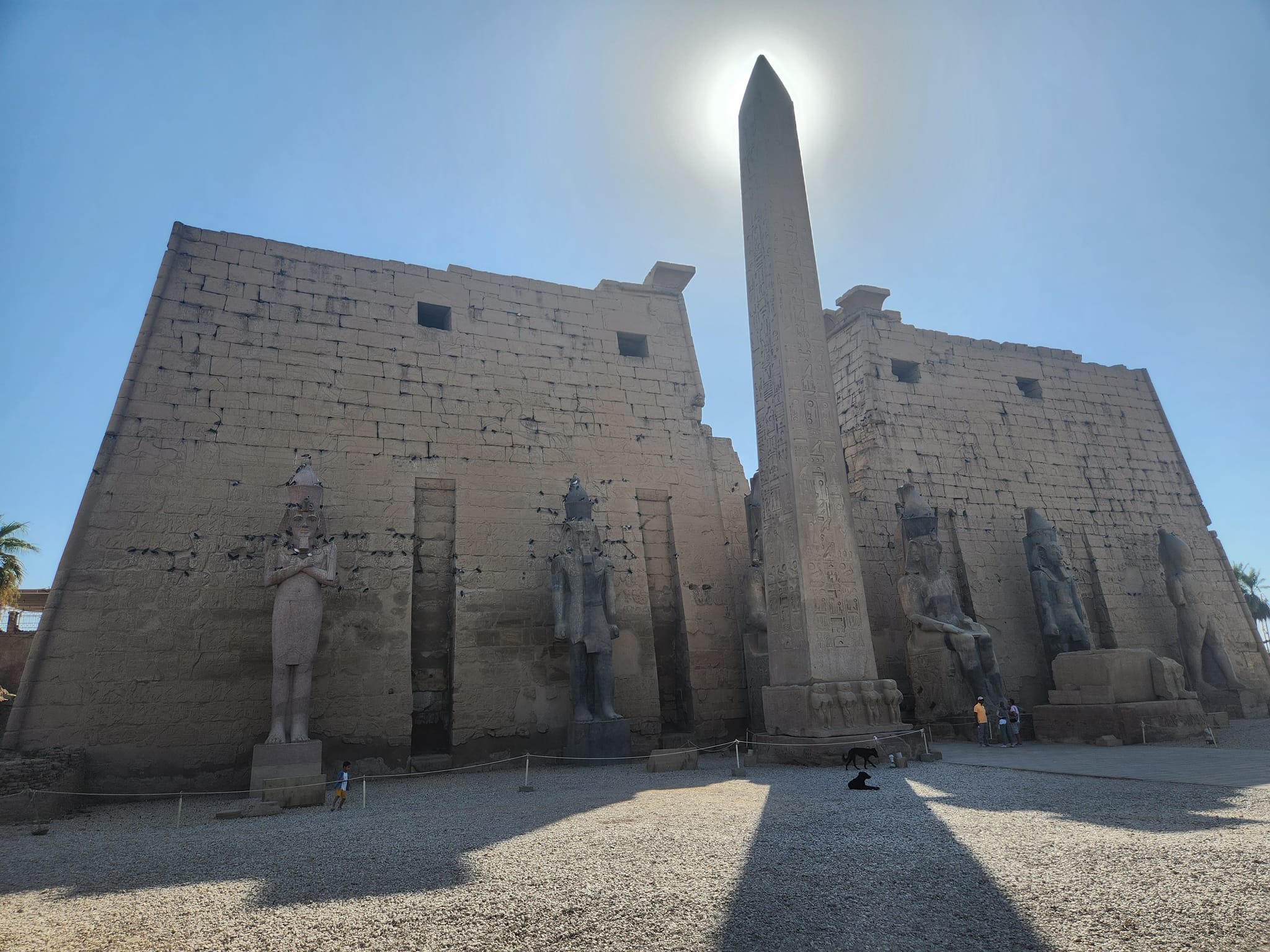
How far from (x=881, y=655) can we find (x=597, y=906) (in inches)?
305

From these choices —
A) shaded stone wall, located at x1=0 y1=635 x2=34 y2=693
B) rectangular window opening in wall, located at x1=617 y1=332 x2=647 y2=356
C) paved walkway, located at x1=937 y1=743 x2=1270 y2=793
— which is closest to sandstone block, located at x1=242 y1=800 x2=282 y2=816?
paved walkway, located at x1=937 y1=743 x2=1270 y2=793

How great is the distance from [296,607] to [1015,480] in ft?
33.4

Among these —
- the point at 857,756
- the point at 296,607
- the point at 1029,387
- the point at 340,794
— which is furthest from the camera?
the point at 1029,387

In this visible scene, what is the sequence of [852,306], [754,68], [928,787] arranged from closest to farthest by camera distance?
[928,787]
[754,68]
[852,306]

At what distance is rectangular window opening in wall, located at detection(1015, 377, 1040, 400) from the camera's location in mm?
12336

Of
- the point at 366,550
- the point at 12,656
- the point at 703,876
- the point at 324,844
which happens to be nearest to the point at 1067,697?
the point at 703,876

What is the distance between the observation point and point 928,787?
4.53m

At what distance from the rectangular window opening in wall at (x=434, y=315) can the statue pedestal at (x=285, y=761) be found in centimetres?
518

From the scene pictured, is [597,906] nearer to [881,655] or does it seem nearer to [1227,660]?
[881,655]

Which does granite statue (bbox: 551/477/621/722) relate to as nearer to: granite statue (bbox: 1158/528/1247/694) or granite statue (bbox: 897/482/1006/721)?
granite statue (bbox: 897/482/1006/721)

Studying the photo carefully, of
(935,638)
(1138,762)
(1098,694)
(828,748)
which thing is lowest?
(1138,762)

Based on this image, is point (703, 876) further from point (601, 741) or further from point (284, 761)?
point (601, 741)

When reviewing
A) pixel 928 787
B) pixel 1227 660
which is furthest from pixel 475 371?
pixel 1227 660

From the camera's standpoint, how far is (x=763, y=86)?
768 cm
